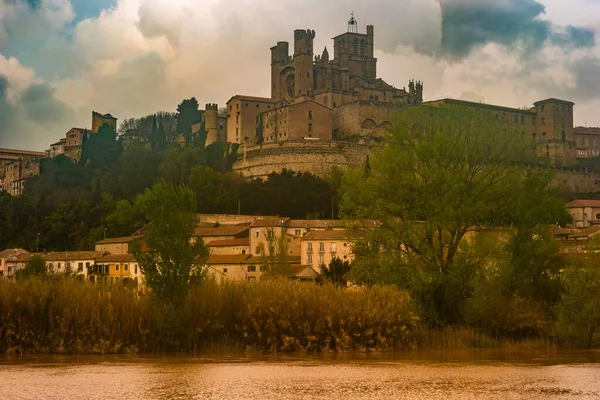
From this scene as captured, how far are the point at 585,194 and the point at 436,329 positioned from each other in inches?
2671

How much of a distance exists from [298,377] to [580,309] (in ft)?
36.5

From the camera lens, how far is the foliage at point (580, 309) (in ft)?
77.9

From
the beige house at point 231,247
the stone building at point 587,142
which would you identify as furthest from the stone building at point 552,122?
the beige house at point 231,247

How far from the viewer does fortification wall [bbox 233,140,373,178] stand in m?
83.4

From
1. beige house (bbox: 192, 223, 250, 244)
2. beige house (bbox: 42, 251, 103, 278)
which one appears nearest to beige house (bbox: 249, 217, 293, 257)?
beige house (bbox: 192, 223, 250, 244)

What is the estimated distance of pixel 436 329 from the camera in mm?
24281

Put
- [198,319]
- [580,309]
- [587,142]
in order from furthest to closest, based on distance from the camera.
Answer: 1. [587,142]
2. [580,309]
3. [198,319]

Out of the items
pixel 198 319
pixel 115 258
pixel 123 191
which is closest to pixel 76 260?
pixel 115 258

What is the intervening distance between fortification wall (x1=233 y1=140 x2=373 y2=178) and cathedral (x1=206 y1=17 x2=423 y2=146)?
2.12 metres

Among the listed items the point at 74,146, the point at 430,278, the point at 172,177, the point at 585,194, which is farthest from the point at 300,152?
the point at 430,278

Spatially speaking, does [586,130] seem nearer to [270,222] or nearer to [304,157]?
[304,157]

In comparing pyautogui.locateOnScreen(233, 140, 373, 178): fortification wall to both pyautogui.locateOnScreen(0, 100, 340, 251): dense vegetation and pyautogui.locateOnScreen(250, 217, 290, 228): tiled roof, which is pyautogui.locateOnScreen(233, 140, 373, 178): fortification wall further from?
pyautogui.locateOnScreen(250, 217, 290, 228): tiled roof

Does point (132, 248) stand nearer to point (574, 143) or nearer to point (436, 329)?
point (436, 329)

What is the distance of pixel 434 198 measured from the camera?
27.0 m
